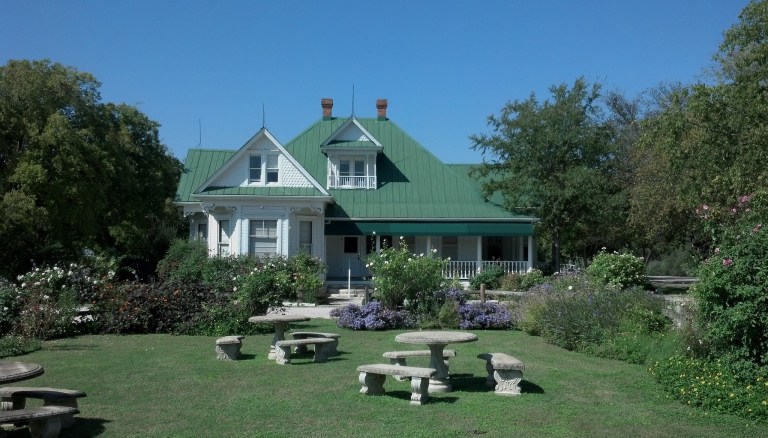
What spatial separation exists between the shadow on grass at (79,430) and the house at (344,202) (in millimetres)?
18829

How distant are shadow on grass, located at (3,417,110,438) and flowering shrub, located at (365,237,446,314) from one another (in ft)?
31.6

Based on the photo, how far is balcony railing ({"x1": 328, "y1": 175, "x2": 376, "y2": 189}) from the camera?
103 feet

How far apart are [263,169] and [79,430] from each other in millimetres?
20371

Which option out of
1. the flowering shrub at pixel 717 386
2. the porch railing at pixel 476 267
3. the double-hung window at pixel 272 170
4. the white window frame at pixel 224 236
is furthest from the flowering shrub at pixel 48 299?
the porch railing at pixel 476 267

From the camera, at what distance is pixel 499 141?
30.2m

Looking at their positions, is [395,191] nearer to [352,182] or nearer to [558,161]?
[352,182]

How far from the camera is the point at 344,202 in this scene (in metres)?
30.5

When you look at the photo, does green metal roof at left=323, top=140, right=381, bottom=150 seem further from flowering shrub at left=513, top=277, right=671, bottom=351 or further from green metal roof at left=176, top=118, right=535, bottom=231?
flowering shrub at left=513, top=277, right=671, bottom=351

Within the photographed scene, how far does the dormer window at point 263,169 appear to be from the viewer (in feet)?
90.7

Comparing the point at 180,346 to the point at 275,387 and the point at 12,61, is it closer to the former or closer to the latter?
the point at 275,387

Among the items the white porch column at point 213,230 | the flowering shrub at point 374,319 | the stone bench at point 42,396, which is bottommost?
the stone bench at point 42,396

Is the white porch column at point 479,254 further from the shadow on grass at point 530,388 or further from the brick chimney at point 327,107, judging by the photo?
the shadow on grass at point 530,388

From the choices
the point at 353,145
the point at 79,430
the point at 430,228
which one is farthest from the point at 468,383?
the point at 353,145

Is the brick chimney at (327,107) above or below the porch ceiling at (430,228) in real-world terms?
above
